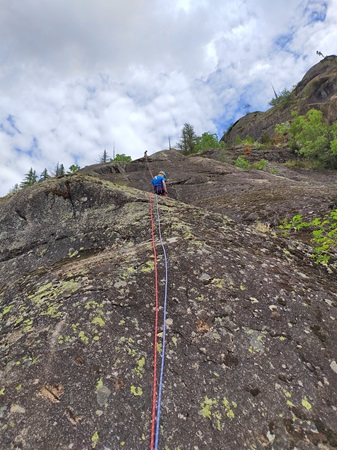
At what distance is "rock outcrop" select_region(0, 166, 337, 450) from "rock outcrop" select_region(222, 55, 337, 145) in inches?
2482

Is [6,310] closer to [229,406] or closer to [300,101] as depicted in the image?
[229,406]

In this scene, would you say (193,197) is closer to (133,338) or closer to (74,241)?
(74,241)

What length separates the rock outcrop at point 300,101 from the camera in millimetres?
62719

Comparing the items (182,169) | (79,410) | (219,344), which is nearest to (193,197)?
(182,169)

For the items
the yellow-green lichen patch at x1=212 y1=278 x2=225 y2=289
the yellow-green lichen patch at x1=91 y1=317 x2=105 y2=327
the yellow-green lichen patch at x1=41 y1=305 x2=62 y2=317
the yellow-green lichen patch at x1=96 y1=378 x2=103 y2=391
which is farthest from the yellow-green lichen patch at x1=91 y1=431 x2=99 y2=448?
the yellow-green lichen patch at x1=212 y1=278 x2=225 y2=289

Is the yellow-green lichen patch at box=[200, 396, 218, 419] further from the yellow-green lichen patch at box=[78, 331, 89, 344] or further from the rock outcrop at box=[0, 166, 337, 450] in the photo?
the yellow-green lichen patch at box=[78, 331, 89, 344]

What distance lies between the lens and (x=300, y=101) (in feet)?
225

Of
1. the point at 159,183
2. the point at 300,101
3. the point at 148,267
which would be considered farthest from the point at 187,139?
the point at 148,267

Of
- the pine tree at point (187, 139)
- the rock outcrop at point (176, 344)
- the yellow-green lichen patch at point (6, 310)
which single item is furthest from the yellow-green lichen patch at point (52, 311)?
the pine tree at point (187, 139)

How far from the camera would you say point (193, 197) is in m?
17.8

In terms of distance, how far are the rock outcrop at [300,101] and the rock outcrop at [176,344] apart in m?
63.0

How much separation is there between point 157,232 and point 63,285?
2.51m

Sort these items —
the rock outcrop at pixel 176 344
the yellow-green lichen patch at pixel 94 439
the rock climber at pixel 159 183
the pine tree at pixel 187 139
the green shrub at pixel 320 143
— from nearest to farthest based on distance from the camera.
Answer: the yellow-green lichen patch at pixel 94 439 < the rock outcrop at pixel 176 344 < the rock climber at pixel 159 183 < the green shrub at pixel 320 143 < the pine tree at pixel 187 139

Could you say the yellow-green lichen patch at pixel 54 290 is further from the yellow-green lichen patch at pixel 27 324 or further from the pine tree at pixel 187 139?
the pine tree at pixel 187 139
